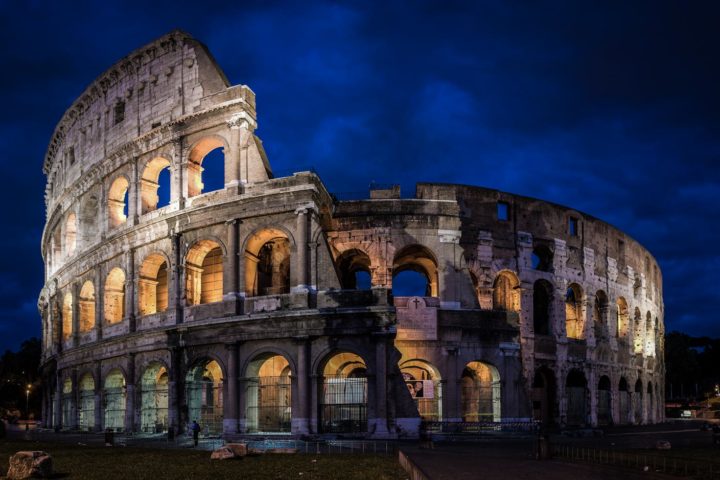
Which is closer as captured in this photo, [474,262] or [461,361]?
[461,361]

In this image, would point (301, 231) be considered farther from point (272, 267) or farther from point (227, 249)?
point (272, 267)

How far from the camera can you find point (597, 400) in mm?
34156

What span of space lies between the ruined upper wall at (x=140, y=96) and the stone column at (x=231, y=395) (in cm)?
919

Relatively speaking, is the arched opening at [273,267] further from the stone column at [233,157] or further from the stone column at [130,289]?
the stone column at [130,289]

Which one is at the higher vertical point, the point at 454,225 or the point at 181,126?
the point at 181,126

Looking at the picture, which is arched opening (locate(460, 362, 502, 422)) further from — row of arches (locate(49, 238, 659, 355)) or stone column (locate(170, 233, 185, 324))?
stone column (locate(170, 233, 185, 324))

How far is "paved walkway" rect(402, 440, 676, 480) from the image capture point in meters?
11.9

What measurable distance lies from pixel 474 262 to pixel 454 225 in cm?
234

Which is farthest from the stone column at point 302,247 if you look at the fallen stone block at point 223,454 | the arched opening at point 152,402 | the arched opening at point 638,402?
the arched opening at point 638,402

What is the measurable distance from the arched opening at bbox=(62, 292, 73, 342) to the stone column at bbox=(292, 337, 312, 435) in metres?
16.5

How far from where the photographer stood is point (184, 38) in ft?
92.9

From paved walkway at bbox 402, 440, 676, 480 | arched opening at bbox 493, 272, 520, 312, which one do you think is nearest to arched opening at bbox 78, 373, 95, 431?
arched opening at bbox 493, 272, 520, 312

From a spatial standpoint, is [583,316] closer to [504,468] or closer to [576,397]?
[576,397]

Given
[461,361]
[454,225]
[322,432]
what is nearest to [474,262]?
[454,225]
